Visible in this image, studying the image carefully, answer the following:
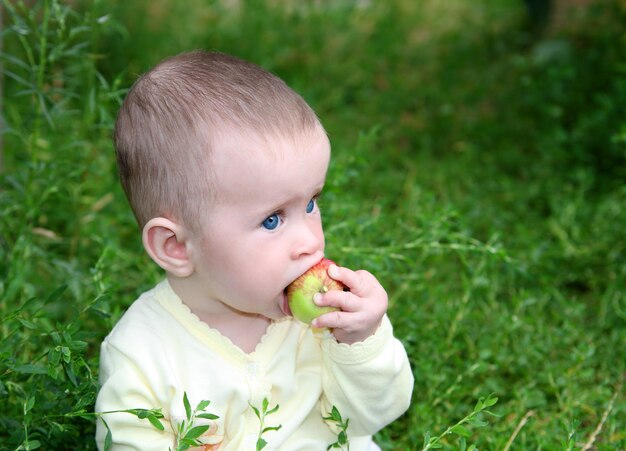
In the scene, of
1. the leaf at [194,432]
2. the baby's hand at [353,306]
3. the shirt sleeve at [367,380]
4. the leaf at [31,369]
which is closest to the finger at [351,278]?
the baby's hand at [353,306]

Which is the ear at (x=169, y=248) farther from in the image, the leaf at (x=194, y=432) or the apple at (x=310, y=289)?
the leaf at (x=194, y=432)

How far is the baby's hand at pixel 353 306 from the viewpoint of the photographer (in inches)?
73.7

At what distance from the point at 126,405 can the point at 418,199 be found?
6.73 feet

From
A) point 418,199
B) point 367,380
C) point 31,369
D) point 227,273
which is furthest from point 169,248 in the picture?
point 418,199

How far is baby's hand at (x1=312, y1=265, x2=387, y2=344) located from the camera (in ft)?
6.15

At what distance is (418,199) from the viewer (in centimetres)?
370

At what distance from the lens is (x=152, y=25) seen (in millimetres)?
5156

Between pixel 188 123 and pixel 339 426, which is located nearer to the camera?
pixel 188 123

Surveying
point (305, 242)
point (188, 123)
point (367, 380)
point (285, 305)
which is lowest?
point (367, 380)

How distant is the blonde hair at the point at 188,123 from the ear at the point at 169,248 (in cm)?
4

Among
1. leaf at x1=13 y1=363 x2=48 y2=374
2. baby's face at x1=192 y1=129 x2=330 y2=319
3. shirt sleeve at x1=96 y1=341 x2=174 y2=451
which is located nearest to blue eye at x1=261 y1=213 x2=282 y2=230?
baby's face at x1=192 y1=129 x2=330 y2=319

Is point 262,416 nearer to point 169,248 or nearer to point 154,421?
point 154,421

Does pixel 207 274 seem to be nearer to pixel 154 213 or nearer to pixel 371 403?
pixel 154 213

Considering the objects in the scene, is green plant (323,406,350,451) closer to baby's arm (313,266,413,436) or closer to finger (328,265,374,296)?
baby's arm (313,266,413,436)
